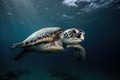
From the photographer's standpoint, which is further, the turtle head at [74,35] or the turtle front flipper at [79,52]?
the turtle front flipper at [79,52]

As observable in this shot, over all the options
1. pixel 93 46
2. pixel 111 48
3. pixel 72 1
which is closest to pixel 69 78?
pixel 72 1

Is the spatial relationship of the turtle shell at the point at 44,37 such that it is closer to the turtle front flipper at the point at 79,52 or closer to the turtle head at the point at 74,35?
the turtle head at the point at 74,35

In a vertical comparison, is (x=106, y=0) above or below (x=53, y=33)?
above

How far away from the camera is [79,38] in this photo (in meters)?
4.17

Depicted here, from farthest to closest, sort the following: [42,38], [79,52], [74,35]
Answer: [79,52] → [42,38] → [74,35]

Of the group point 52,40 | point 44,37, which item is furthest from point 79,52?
point 44,37

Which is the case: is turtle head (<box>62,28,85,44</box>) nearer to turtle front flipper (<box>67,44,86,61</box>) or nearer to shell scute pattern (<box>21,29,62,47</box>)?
shell scute pattern (<box>21,29,62,47</box>)

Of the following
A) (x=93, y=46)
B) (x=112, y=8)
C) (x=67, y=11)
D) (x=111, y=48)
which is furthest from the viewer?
(x=93, y=46)

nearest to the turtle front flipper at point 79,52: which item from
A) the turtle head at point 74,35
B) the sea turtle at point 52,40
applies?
the sea turtle at point 52,40

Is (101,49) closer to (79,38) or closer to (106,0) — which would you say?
(106,0)

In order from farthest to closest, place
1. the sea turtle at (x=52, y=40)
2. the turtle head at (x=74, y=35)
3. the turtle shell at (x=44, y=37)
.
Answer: the turtle shell at (x=44, y=37) → the sea turtle at (x=52, y=40) → the turtle head at (x=74, y=35)

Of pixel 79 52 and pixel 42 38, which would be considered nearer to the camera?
pixel 42 38

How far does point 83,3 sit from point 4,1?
9.89 metres

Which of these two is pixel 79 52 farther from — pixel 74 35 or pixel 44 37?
pixel 44 37
